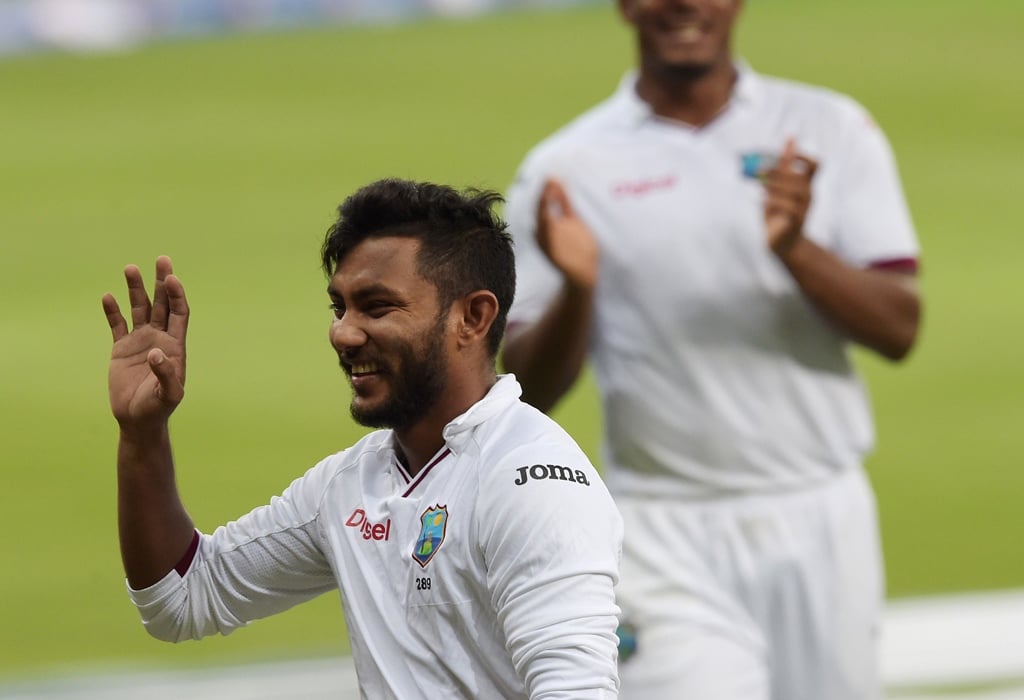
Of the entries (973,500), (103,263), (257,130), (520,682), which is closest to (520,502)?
(520,682)

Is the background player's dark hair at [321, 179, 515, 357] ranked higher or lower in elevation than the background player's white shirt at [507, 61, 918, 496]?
higher

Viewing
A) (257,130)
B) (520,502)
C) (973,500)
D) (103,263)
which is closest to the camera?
(520,502)

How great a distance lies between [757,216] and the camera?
4262mm

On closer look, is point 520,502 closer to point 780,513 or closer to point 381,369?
point 381,369

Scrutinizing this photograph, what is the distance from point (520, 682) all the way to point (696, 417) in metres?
1.81

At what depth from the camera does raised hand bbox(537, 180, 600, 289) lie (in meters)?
4.00

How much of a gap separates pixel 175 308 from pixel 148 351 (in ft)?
0.23

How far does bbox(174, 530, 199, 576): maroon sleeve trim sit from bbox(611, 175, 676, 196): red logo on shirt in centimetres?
175

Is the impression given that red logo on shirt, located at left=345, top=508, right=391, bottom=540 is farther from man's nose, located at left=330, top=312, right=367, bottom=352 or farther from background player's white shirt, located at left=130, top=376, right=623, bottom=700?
man's nose, located at left=330, top=312, right=367, bottom=352

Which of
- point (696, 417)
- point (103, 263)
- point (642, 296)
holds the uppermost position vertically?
point (642, 296)

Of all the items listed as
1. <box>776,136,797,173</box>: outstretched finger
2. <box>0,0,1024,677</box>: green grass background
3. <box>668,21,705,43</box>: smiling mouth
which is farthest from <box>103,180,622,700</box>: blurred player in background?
<box>0,0,1024,677</box>: green grass background

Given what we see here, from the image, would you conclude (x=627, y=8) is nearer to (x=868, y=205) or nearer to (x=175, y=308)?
(x=868, y=205)

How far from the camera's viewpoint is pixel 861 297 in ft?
13.5

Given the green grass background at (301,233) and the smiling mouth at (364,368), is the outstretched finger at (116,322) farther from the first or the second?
the green grass background at (301,233)
